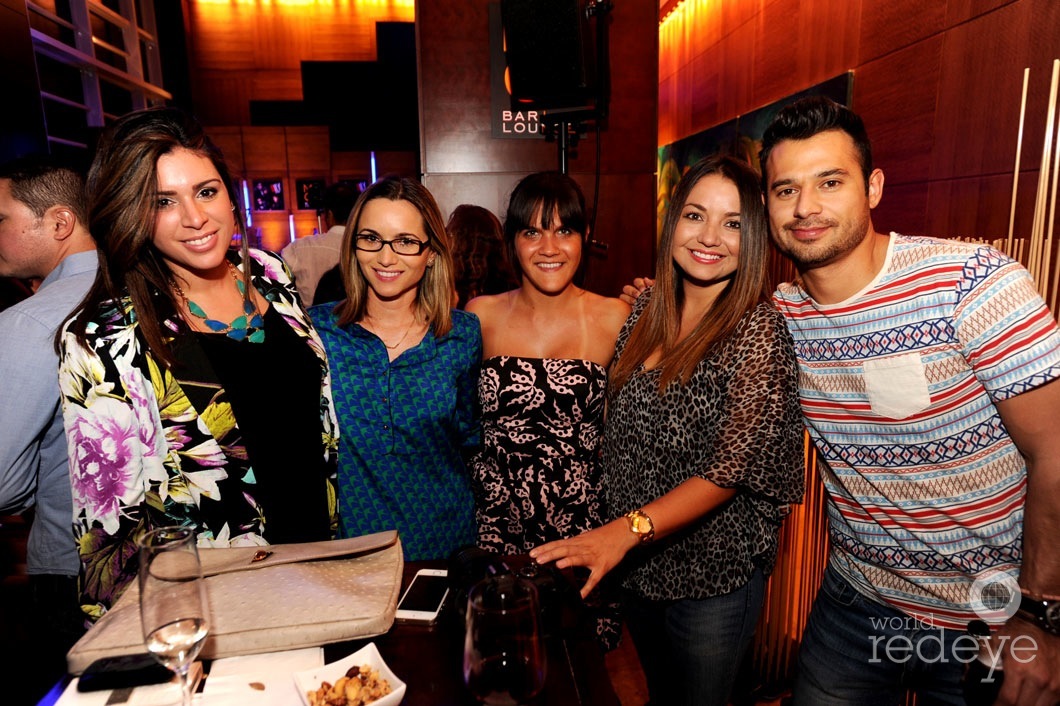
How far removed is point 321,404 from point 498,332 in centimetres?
72

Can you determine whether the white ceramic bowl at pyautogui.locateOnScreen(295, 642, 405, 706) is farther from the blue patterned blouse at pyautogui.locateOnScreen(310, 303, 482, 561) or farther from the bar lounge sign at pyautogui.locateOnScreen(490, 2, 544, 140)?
the bar lounge sign at pyautogui.locateOnScreen(490, 2, 544, 140)

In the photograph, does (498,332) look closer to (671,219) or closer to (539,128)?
(671,219)

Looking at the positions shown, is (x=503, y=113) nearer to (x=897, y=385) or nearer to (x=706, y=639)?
(x=897, y=385)

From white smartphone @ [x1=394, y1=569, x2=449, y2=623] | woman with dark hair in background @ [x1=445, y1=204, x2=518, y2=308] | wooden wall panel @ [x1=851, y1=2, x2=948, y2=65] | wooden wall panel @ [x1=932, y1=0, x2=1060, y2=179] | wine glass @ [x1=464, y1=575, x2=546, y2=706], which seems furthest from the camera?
woman with dark hair in background @ [x1=445, y1=204, x2=518, y2=308]

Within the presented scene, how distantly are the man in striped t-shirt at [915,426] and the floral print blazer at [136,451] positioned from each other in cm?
142

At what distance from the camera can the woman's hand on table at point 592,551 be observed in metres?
1.26

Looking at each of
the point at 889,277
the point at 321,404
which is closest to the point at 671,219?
the point at 889,277

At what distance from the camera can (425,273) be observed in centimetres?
201

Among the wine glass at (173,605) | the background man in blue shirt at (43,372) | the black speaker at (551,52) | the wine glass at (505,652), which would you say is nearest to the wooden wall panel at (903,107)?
Answer: the black speaker at (551,52)

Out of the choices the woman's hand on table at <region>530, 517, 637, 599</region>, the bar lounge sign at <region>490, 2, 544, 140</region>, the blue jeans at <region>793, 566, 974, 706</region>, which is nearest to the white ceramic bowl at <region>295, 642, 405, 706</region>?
the woman's hand on table at <region>530, 517, 637, 599</region>

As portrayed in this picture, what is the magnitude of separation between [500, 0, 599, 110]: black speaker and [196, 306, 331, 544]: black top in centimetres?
211

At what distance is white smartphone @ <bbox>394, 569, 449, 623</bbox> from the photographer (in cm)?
112

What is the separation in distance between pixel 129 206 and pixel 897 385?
1.79 metres

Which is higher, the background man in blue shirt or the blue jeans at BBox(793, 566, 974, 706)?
the background man in blue shirt
